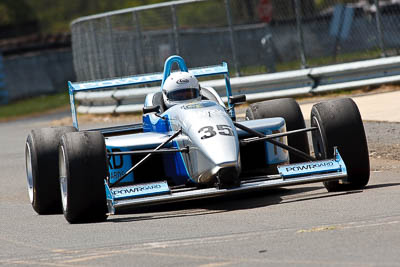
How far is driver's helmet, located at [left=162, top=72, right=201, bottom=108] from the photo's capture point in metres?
11.2

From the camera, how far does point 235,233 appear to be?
822 cm

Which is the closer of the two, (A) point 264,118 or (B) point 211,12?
(A) point 264,118

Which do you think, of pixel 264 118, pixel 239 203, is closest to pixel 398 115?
pixel 264 118

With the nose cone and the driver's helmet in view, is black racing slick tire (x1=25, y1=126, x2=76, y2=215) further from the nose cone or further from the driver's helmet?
the nose cone

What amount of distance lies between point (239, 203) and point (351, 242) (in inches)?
120

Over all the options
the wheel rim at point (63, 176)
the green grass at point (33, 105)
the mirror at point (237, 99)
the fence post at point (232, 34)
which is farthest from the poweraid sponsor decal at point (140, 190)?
the green grass at point (33, 105)

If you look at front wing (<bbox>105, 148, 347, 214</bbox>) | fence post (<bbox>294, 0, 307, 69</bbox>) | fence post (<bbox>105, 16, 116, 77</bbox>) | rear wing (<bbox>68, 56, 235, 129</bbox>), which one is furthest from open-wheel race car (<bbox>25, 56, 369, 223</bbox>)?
fence post (<bbox>105, 16, 116, 77</bbox>)

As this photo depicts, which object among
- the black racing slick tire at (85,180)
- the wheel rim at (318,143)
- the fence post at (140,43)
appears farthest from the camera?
the fence post at (140,43)

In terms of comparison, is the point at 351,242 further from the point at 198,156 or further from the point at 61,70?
the point at 61,70

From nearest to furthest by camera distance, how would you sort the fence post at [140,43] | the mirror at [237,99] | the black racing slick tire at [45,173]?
the black racing slick tire at [45,173] < the mirror at [237,99] < the fence post at [140,43]

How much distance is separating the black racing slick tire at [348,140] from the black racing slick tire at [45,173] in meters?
2.79

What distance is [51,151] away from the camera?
1069 cm

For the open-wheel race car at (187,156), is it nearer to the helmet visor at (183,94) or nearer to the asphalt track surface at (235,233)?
the helmet visor at (183,94)

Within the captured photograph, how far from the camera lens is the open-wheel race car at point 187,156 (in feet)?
31.3
